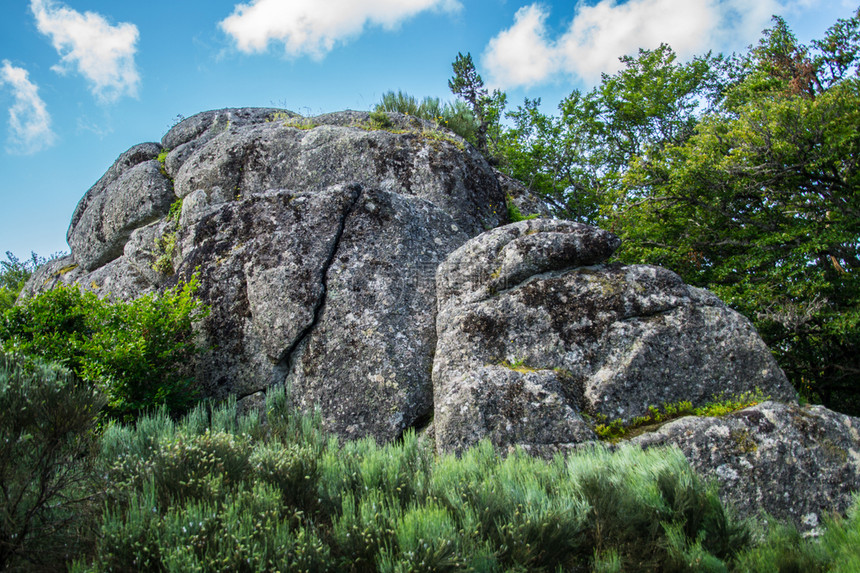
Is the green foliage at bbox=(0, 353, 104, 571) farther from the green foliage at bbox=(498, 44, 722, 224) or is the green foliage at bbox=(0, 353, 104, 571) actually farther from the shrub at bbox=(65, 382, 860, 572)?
the green foliage at bbox=(498, 44, 722, 224)

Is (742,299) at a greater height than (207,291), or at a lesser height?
lesser

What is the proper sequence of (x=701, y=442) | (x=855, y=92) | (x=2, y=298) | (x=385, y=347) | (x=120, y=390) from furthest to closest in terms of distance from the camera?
(x=2, y=298), (x=855, y=92), (x=385, y=347), (x=120, y=390), (x=701, y=442)

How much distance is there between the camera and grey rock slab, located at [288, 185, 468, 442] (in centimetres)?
769

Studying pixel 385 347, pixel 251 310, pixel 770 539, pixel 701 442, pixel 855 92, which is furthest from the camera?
pixel 855 92

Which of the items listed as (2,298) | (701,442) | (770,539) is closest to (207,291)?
(701,442)

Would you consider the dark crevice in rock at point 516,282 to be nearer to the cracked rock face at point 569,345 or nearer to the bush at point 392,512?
the cracked rock face at point 569,345

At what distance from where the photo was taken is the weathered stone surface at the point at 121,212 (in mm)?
13562

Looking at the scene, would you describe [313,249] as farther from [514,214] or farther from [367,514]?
[514,214]

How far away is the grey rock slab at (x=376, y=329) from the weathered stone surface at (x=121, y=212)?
7.20 m

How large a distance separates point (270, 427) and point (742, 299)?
39.4 feet

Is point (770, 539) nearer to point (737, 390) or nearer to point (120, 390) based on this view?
point (737, 390)

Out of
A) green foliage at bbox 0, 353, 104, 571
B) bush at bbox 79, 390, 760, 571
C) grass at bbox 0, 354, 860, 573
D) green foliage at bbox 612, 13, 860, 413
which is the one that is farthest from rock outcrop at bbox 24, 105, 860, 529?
green foliage at bbox 612, 13, 860, 413

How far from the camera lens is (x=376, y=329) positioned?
8.29 metres

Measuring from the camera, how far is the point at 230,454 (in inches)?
180
